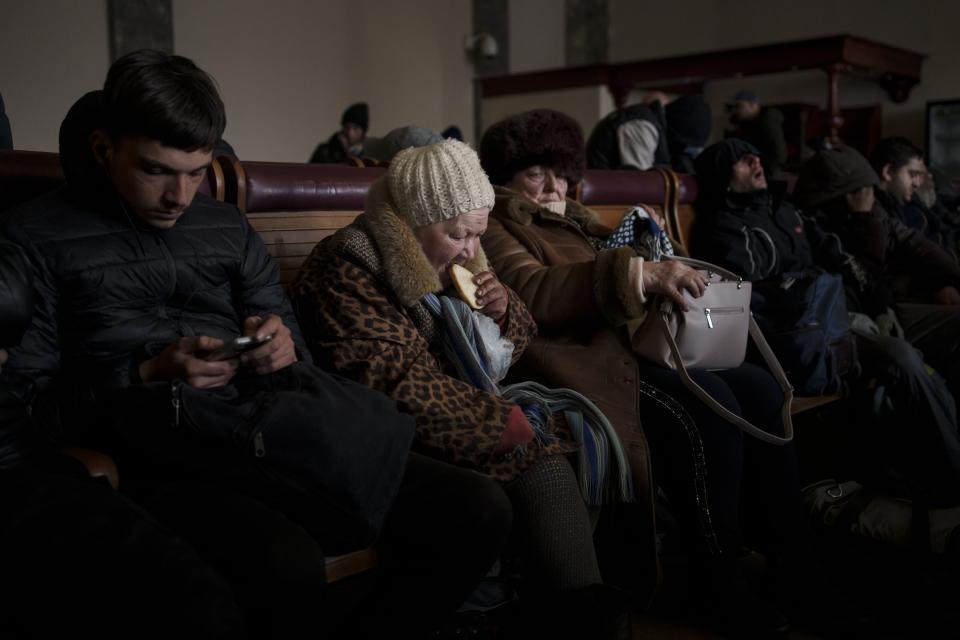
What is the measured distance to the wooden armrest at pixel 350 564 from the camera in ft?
5.54

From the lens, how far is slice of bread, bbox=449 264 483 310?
200 cm

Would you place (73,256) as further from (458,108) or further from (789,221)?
(458,108)

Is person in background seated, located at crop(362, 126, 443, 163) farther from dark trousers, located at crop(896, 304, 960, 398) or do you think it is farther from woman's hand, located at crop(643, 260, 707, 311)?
dark trousers, located at crop(896, 304, 960, 398)

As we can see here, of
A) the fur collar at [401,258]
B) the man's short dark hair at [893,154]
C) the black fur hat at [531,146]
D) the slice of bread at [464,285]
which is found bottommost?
the slice of bread at [464,285]

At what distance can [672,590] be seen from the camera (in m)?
2.46

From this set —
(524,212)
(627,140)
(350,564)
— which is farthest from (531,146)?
(627,140)

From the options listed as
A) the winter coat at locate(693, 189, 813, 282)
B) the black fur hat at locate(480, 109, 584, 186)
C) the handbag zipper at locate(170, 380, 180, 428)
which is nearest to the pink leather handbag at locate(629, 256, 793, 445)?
the black fur hat at locate(480, 109, 584, 186)

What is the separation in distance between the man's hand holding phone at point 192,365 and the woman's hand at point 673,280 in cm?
105

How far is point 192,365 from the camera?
1540mm

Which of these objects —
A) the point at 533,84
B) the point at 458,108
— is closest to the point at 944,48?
the point at 533,84

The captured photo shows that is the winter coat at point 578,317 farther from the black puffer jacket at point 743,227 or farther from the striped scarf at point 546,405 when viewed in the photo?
the black puffer jacket at point 743,227

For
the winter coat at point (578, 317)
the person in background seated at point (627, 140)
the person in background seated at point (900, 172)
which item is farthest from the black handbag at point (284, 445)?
the person in background seated at point (627, 140)

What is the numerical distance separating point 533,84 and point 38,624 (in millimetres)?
9503

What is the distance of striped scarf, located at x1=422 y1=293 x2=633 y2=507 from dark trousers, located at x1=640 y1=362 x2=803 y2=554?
0.70ft
